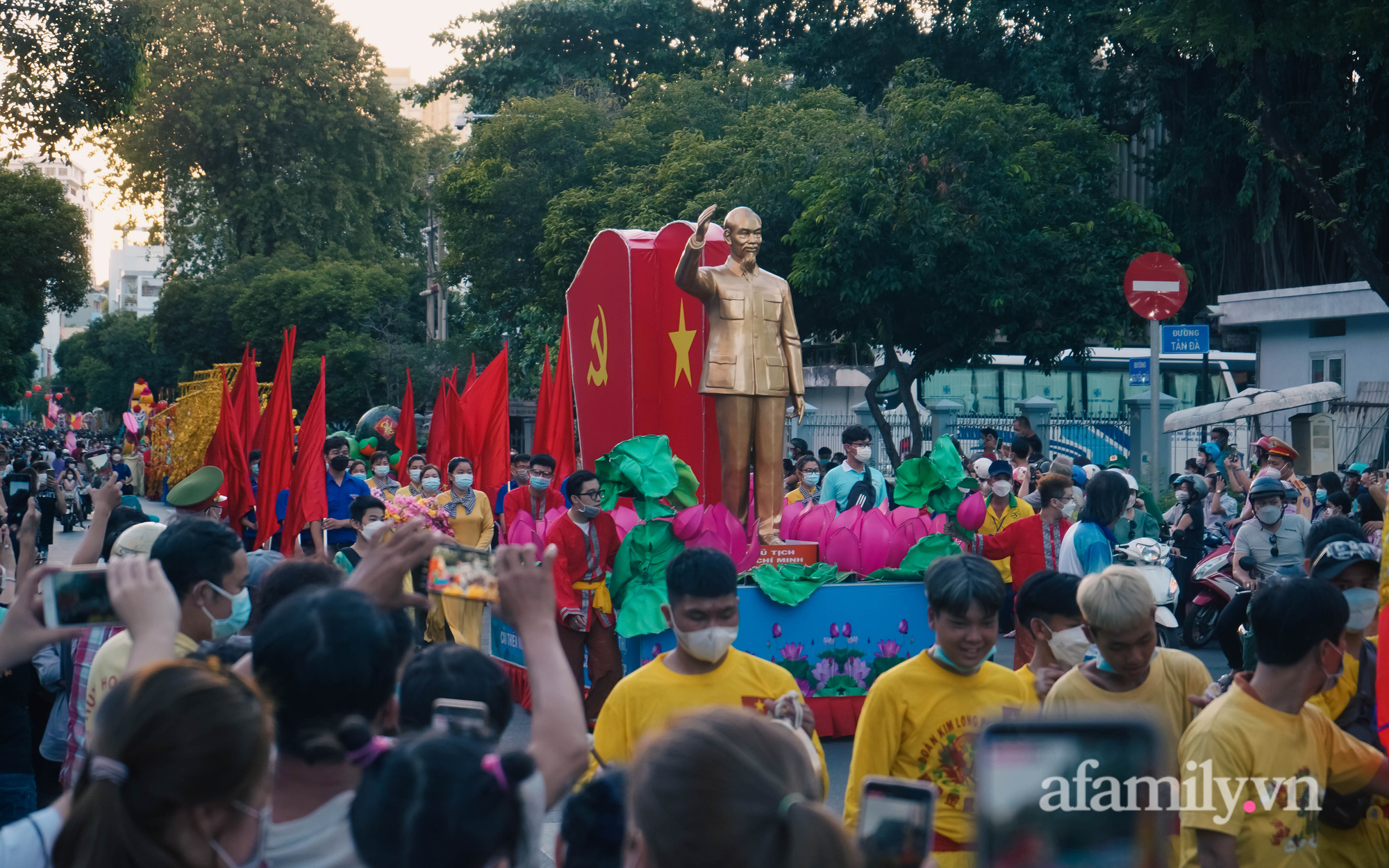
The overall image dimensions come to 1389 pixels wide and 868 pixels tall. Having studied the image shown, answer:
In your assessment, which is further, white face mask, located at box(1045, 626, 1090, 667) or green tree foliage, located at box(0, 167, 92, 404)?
green tree foliage, located at box(0, 167, 92, 404)

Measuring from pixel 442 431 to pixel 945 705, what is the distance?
33.3 ft

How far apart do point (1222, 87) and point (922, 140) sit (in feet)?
36.0

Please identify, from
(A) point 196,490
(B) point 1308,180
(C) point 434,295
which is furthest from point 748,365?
(C) point 434,295

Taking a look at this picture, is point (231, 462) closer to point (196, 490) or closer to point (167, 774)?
point (196, 490)

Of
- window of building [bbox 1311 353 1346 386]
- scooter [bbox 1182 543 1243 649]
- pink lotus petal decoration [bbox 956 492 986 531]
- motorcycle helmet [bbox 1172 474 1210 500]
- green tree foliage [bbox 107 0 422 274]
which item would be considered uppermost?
green tree foliage [bbox 107 0 422 274]

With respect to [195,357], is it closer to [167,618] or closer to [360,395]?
[360,395]

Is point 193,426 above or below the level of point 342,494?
above

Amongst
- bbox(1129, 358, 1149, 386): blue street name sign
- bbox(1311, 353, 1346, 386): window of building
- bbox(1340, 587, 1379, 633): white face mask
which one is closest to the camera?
bbox(1340, 587, 1379, 633): white face mask

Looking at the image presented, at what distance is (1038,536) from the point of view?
7.80 metres

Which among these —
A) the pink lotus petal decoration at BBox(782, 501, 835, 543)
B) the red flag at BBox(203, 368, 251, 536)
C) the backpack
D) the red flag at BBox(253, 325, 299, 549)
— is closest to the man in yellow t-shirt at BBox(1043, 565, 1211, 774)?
the pink lotus petal decoration at BBox(782, 501, 835, 543)

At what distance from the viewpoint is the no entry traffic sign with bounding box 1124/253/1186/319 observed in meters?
10.5

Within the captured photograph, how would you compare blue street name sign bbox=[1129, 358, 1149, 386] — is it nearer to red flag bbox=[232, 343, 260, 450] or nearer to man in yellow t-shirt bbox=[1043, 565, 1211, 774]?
red flag bbox=[232, 343, 260, 450]

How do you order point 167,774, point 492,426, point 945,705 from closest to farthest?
point 167,774 < point 945,705 < point 492,426

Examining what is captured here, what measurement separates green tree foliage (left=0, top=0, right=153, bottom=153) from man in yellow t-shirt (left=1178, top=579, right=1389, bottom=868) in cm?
1460
